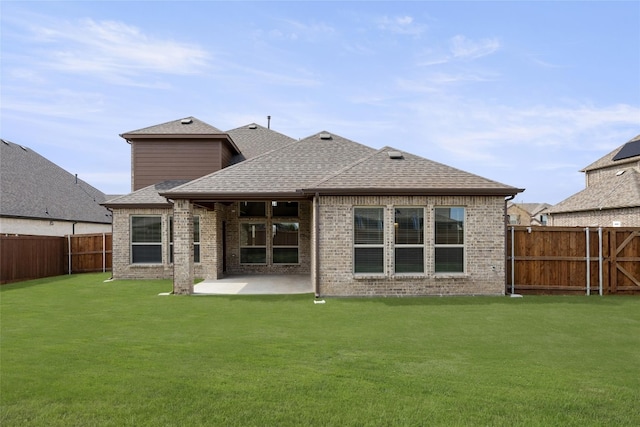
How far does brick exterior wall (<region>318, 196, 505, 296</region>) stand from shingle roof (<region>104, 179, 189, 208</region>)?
7181mm

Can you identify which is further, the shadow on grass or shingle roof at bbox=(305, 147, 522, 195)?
the shadow on grass

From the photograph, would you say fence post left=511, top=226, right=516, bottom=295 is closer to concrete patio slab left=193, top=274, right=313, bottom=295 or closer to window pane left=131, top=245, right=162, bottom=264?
concrete patio slab left=193, top=274, right=313, bottom=295

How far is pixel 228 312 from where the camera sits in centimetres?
906

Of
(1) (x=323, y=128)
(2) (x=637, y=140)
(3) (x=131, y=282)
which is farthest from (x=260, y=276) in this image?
(2) (x=637, y=140)

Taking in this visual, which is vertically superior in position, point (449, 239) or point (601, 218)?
point (601, 218)

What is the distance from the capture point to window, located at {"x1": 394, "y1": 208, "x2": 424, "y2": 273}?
11094 mm

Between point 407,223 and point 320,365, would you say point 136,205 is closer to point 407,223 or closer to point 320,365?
point 407,223

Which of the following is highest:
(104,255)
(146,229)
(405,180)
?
(405,180)

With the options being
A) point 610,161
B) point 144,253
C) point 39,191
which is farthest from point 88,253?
point 610,161

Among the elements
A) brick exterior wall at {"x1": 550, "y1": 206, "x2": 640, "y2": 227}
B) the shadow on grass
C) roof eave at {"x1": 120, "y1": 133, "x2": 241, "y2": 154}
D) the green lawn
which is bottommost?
the shadow on grass

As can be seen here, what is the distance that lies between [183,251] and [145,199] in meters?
4.79

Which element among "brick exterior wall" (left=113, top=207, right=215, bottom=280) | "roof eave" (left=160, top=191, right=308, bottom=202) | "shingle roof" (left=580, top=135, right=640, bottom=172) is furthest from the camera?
"shingle roof" (left=580, top=135, right=640, bottom=172)

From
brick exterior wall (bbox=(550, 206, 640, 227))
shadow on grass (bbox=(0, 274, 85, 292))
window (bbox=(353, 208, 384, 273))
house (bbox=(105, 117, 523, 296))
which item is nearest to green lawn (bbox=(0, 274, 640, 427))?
house (bbox=(105, 117, 523, 296))

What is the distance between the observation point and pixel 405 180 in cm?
1120
